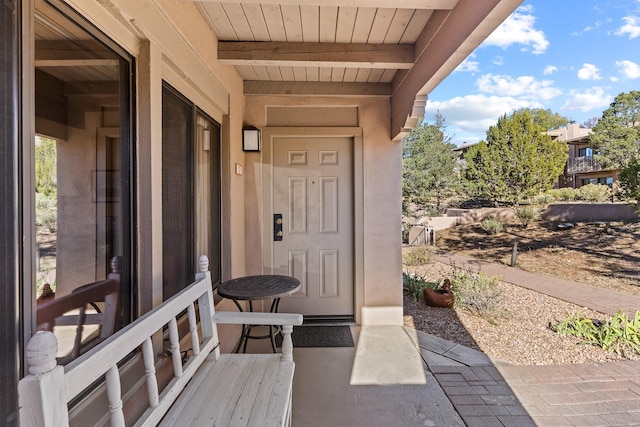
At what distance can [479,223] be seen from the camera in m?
10.9

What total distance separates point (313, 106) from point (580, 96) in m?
50.4

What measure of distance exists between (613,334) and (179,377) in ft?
11.9

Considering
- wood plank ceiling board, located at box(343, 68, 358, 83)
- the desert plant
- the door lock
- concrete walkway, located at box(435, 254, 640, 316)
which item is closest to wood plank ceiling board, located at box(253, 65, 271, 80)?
wood plank ceiling board, located at box(343, 68, 358, 83)

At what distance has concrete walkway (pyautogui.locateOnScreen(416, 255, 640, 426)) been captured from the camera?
6.19 ft

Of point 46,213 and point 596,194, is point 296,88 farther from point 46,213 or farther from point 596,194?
point 596,194

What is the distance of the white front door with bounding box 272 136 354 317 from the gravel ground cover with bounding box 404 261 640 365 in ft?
2.98

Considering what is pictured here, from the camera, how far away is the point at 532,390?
7.12ft

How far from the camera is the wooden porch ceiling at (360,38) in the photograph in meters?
1.77

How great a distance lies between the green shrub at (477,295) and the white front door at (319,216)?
1.47 m

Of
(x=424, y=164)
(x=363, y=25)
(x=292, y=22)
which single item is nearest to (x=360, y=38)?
(x=363, y=25)

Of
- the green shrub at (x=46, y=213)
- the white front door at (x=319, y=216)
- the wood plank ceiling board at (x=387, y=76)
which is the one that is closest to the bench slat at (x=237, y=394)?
the green shrub at (x=46, y=213)

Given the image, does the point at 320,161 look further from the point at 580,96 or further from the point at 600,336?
the point at 580,96

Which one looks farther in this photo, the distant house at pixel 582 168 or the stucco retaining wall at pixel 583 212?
the distant house at pixel 582 168

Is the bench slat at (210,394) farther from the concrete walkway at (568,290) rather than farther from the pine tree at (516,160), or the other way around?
the pine tree at (516,160)
